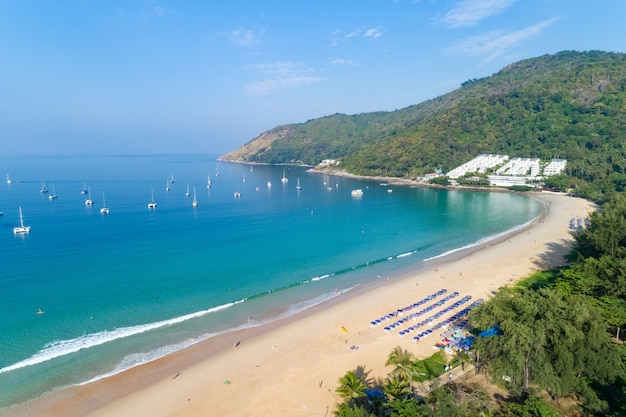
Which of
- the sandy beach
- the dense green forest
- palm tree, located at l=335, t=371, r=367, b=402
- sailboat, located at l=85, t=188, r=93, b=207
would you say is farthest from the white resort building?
palm tree, located at l=335, t=371, r=367, b=402

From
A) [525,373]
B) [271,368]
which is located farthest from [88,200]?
[525,373]

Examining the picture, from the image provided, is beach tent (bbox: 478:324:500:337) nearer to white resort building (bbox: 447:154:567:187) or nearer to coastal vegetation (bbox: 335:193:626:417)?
coastal vegetation (bbox: 335:193:626:417)

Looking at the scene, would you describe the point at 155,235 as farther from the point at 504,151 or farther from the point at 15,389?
the point at 504,151

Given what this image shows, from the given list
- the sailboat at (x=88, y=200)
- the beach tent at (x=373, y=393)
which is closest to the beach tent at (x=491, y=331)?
the beach tent at (x=373, y=393)

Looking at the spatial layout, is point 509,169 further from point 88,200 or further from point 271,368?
point 88,200

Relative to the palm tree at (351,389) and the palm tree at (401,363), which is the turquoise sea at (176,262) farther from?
the palm tree at (401,363)

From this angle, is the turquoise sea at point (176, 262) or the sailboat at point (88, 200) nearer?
the turquoise sea at point (176, 262)

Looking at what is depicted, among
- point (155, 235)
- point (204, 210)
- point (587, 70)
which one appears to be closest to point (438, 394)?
point (155, 235)
